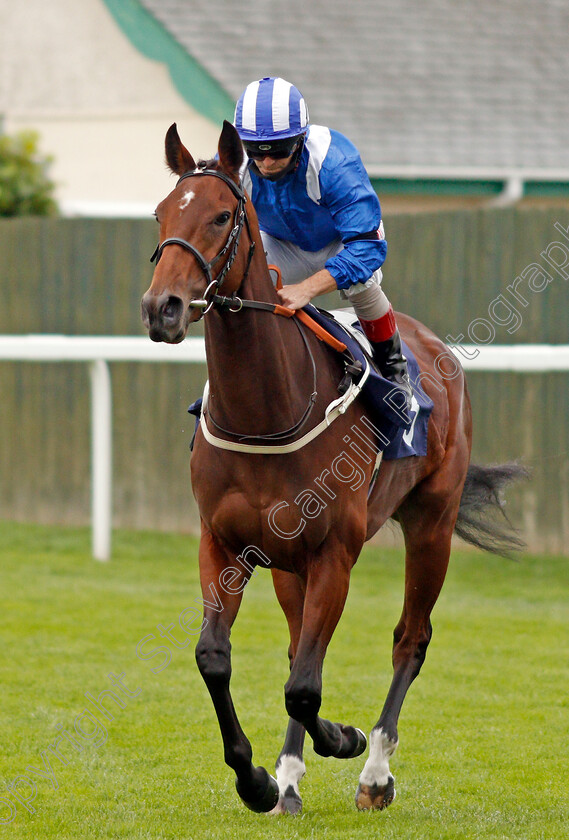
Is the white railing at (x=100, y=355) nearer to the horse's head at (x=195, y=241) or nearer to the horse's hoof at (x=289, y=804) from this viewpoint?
the horse's hoof at (x=289, y=804)

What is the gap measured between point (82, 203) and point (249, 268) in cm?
819

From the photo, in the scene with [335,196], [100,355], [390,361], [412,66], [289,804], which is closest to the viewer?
[335,196]

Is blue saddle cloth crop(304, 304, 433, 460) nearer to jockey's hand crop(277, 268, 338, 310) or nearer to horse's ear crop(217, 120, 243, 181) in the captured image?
jockey's hand crop(277, 268, 338, 310)

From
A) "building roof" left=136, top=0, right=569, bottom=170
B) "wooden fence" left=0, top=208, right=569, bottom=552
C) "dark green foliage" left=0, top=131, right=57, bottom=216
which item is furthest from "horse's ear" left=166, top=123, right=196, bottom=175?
"dark green foliage" left=0, top=131, right=57, bottom=216

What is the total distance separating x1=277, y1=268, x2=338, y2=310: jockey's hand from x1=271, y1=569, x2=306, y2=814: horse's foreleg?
103 cm

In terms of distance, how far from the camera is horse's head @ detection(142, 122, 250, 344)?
2949 millimetres

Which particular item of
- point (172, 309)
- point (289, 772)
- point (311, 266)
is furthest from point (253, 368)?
point (289, 772)

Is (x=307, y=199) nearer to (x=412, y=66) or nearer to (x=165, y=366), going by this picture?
(x=165, y=366)

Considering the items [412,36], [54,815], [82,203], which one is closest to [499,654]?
Answer: [54,815]

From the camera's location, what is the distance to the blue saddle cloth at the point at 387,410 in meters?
3.90

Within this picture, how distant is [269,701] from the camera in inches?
201

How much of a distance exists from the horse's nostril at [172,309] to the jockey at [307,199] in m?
0.70

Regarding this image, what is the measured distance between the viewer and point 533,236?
7664 millimetres

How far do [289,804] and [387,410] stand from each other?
4.35ft
